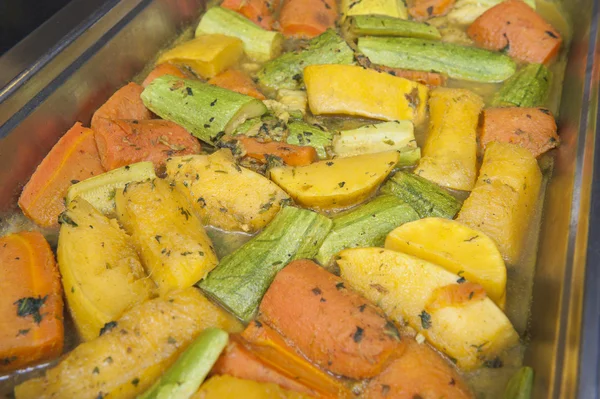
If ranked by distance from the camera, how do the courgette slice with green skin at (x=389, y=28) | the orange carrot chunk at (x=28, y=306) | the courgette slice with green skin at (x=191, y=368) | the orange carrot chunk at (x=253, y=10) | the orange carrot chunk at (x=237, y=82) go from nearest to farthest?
the courgette slice with green skin at (x=191, y=368) → the orange carrot chunk at (x=28, y=306) → the orange carrot chunk at (x=237, y=82) → the courgette slice with green skin at (x=389, y=28) → the orange carrot chunk at (x=253, y=10)

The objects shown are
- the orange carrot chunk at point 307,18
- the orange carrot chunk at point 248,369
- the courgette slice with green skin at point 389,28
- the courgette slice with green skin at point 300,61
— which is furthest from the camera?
the orange carrot chunk at point 307,18

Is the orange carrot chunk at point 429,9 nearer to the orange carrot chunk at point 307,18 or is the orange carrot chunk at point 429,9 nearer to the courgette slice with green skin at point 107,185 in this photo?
the orange carrot chunk at point 307,18

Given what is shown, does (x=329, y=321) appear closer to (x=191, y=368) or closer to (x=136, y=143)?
(x=191, y=368)

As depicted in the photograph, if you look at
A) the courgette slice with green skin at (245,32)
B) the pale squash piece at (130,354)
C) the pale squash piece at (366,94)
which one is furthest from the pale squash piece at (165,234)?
the courgette slice with green skin at (245,32)

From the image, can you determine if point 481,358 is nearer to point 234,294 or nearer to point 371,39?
point 234,294

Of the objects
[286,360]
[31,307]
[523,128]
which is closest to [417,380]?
[286,360]

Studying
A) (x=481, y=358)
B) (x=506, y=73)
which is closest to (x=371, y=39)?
(x=506, y=73)
